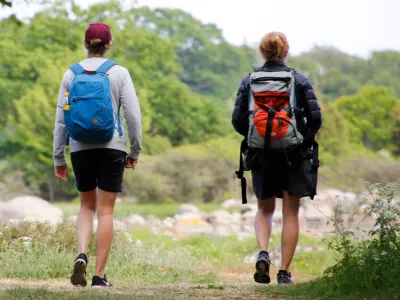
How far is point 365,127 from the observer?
6538 cm

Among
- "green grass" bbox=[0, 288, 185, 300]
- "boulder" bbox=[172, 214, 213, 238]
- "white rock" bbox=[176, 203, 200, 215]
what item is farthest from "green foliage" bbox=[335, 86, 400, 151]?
"green grass" bbox=[0, 288, 185, 300]

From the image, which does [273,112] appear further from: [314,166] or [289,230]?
[289,230]

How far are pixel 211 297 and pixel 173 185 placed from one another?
120 ft

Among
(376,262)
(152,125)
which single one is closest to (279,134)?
(376,262)

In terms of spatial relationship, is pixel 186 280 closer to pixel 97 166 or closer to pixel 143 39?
pixel 97 166

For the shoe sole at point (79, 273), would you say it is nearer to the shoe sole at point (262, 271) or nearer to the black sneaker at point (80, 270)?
the black sneaker at point (80, 270)

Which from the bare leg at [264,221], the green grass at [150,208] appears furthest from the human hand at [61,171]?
the green grass at [150,208]

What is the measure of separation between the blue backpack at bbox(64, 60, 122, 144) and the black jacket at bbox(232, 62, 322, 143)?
1071 mm

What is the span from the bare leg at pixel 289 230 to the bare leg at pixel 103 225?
1344mm

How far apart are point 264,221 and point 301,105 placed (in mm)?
970

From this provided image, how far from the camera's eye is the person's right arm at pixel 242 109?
6441mm

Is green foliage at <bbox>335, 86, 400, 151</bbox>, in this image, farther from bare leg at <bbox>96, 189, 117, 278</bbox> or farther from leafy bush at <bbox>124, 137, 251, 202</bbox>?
bare leg at <bbox>96, 189, 117, 278</bbox>

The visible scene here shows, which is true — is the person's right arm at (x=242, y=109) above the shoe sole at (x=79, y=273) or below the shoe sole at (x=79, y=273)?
above

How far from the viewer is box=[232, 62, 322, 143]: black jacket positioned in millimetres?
6281
